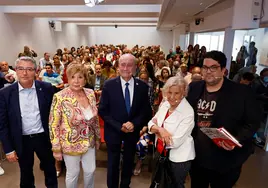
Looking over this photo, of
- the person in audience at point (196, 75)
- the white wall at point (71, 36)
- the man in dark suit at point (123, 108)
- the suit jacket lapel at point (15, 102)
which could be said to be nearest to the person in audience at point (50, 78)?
the suit jacket lapel at point (15, 102)

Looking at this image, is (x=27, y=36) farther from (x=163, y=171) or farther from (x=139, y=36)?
(x=139, y=36)

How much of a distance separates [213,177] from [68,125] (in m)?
1.39

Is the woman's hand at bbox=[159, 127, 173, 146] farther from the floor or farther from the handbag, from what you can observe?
the floor

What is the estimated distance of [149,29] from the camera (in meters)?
23.1

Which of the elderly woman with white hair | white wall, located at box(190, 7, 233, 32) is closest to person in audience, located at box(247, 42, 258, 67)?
white wall, located at box(190, 7, 233, 32)

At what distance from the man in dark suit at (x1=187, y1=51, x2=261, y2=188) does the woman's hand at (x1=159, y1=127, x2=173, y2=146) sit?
258mm

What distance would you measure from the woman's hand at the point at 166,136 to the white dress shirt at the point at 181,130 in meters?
0.03

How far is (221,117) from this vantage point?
1633mm

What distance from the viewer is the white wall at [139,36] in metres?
23.1

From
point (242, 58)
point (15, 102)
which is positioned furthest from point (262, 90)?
point (15, 102)

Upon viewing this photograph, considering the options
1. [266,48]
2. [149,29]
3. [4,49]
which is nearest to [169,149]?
[266,48]

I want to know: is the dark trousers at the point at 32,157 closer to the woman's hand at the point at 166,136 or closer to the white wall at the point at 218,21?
the woman's hand at the point at 166,136

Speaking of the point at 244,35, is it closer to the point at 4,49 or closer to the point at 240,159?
the point at 240,159

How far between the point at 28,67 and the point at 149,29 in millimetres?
22420
